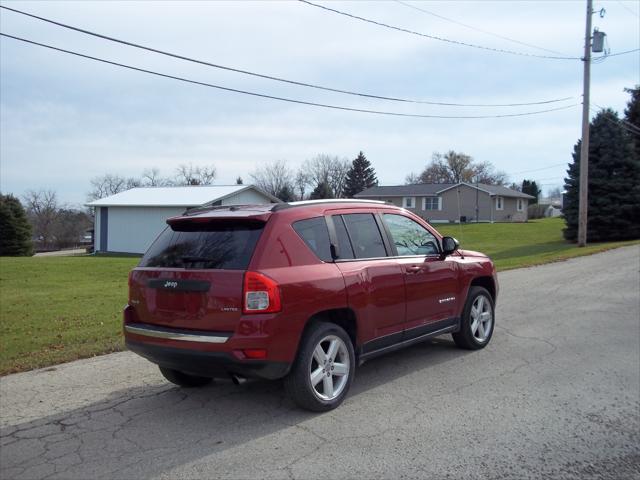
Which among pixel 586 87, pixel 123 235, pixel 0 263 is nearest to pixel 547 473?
pixel 0 263

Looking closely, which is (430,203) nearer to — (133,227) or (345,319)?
(133,227)

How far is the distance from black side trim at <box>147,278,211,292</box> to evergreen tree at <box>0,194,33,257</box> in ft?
132

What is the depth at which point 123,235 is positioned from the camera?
39.1 metres

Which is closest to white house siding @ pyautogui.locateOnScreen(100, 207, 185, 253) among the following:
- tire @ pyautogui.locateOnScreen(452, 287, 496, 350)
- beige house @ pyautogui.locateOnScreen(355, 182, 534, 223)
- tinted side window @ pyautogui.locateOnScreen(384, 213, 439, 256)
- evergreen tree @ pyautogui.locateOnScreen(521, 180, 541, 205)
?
beige house @ pyautogui.locateOnScreen(355, 182, 534, 223)

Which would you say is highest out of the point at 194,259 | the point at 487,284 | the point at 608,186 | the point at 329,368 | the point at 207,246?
the point at 608,186

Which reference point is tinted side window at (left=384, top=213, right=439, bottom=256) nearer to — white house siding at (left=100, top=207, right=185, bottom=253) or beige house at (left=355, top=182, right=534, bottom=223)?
white house siding at (left=100, top=207, right=185, bottom=253)

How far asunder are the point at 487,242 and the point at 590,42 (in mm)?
13907

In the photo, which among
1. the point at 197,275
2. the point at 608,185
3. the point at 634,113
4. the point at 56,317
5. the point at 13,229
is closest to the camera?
the point at 197,275

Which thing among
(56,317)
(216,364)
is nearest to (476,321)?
(216,364)

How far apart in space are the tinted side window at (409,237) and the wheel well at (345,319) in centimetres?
105

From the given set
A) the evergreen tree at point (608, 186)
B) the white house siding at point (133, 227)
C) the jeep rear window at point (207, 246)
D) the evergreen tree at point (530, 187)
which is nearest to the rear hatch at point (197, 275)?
the jeep rear window at point (207, 246)

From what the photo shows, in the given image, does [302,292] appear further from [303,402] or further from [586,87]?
[586,87]

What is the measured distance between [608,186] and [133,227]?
2989 cm

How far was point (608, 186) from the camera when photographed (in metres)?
29.8
